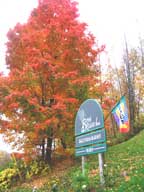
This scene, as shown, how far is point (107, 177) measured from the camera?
29.6ft

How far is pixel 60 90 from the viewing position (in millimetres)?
14594

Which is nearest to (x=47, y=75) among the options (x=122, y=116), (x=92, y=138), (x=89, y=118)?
(x=89, y=118)

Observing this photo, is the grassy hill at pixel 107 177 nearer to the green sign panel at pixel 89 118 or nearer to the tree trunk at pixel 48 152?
the tree trunk at pixel 48 152

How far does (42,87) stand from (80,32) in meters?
2.95

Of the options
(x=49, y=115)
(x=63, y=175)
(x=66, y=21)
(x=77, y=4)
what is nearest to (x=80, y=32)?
(x=66, y=21)

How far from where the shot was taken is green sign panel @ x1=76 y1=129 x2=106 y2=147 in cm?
904

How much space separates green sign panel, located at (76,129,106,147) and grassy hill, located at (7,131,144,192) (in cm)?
82

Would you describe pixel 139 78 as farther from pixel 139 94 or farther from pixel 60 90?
pixel 60 90

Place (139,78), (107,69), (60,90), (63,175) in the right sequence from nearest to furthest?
1. (63,175)
2. (60,90)
3. (139,78)
4. (107,69)

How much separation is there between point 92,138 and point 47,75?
5.63 meters

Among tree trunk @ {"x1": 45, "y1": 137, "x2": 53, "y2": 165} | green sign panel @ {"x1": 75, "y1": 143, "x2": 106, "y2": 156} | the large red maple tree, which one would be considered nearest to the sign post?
green sign panel @ {"x1": 75, "y1": 143, "x2": 106, "y2": 156}

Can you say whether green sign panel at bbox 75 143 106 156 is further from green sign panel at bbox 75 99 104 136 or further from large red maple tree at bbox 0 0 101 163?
large red maple tree at bbox 0 0 101 163

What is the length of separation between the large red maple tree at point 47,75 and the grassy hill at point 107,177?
1678mm

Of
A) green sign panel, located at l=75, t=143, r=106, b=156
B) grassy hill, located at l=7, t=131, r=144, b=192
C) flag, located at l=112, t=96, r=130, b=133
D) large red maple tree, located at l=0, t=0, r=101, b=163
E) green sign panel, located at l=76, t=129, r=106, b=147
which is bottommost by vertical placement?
grassy hill, located at l=7, t=131, r=144, b=192
